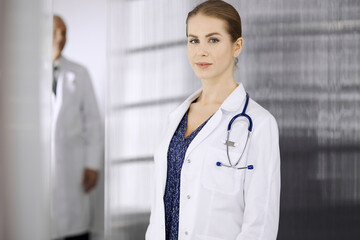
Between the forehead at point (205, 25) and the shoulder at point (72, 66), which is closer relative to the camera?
the forehead at point (205, 25)

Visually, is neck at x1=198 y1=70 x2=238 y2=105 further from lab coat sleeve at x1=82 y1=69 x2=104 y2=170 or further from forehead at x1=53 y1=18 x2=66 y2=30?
forehead at x1=53 y1=18 x2=66 y2=30

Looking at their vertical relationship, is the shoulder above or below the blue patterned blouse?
above

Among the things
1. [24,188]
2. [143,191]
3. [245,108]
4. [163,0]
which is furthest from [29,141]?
[245,108]

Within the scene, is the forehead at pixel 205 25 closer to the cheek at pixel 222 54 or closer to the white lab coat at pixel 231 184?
the cheek at pixel 222 54

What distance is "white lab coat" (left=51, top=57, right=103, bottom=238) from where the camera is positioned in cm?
215

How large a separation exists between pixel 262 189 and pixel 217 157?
194mm

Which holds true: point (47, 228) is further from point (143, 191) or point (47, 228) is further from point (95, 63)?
point (95, 63)

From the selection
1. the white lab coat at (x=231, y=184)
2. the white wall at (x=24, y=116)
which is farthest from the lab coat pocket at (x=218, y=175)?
the white wall at (x=24, y=116)

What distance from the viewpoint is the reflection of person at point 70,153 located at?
2.15 metres

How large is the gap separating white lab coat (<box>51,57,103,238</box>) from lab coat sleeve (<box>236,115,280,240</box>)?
1.04 metres

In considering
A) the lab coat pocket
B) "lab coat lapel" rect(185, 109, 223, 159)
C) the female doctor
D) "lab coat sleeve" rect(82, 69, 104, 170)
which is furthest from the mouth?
"lab coat sleeve" rect(82, 69, 104, 170)

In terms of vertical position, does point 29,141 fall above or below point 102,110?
below

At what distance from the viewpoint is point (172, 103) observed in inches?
80.7

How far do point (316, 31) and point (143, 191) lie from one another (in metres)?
1.17
